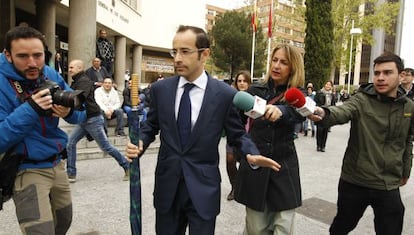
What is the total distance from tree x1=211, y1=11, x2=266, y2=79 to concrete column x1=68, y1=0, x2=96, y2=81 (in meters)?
30.9

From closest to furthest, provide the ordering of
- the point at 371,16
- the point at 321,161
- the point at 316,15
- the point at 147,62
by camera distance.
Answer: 1. the point at 321,161
2. the point at 316,15
3. the point at 371,16
4. the point at 147,62

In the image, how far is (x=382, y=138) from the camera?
9.93ft

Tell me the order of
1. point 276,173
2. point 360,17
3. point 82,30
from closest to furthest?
1. point 276,173
2. point 82,30
3. point 360,17

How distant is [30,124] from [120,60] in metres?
22.5

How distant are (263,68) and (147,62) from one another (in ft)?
48.9

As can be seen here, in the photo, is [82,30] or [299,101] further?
[82,30]

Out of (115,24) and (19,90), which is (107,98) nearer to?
(19,90)

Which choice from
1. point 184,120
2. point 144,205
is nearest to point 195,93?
point 184,120

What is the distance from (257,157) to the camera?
2.35 metres

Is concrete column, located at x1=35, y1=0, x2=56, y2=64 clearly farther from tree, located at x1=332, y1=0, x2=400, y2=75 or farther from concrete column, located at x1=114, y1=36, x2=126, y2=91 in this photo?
tree, located at x1=332, y1=0, x2=400, y2=75

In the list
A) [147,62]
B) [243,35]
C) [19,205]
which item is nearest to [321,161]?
[19,205]

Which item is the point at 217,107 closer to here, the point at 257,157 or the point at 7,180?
the point at 257,157

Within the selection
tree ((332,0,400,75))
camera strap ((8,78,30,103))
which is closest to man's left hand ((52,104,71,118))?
camera strap ((8,78,30,103))

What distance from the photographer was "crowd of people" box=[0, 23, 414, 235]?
2.34m
